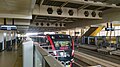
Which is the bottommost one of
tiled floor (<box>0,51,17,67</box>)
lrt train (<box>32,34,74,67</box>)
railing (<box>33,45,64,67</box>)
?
tiled floor (<box>0,51,17,67</box>)

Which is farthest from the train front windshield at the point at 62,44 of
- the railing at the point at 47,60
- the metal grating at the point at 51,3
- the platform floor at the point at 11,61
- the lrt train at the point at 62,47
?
the railing at the point at 47,60

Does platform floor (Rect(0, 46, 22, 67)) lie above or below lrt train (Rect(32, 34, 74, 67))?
below

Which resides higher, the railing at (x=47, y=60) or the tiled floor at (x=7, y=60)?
the railing at (x=47, y=60)

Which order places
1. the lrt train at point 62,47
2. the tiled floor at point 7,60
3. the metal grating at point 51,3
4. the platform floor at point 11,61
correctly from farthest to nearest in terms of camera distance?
the tiled floor at point 7,60
the platform floor at point 11,61
the lrt train at point 62,47
the metal grating at point 51,3

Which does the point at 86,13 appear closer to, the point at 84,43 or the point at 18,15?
the point at 18,15

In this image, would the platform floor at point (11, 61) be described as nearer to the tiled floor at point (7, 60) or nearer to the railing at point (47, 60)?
the tiled floor at point (7, 60)

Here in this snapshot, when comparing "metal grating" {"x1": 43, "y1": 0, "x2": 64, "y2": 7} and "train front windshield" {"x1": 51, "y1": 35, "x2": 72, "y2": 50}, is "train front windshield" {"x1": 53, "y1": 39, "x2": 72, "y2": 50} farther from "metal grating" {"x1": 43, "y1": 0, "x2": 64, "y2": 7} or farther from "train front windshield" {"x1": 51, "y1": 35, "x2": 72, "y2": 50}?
"metal grating" {"x1": 43, "y1": 0, "x2": 64, "y2": 7}

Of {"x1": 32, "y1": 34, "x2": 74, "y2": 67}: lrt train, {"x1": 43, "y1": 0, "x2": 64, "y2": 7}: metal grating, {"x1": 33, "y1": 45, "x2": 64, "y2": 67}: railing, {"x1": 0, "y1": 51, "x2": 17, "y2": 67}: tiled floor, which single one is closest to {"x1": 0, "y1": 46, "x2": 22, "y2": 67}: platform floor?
{"x1": 0, "y1": 51, "x2": 17, "y2": 67}: tiled floor

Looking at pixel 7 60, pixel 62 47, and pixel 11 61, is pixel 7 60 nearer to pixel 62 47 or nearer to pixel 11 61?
pixel 11 61

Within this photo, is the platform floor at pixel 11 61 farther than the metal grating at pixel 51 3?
Yes

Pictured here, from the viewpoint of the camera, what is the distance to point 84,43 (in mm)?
23359

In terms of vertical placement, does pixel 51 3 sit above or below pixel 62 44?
above

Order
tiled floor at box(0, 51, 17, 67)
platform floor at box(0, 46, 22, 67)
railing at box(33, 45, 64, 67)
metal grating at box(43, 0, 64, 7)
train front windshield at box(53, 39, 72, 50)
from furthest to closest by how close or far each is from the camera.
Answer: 1. train front windshield at box(53, 39, 72, 50)
2. tiled floor at box(0, 51, 17, 67)
3. platform floor at box(0, 46, 22, 67)
4. metal grating at box(43, 0, 64, 7)
5. railing at box(33, 45, 64, 67)

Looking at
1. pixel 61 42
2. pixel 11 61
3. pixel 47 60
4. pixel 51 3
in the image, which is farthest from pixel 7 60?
pixel 47 60
